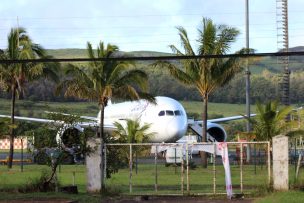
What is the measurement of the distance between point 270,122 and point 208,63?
9445 millimetres

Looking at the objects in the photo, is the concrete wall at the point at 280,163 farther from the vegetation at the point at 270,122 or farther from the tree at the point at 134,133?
the tree at the point at 134,133

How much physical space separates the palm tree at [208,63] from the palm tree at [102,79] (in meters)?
3.66

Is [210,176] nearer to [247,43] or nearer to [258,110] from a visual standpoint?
[258,110]

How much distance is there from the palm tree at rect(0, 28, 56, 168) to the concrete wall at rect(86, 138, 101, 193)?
52.4ft

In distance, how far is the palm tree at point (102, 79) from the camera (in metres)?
35.0

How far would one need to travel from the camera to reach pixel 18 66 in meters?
39.0

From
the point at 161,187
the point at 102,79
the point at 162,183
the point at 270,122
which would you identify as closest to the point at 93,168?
the point at 161,187

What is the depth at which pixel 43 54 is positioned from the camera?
132 ft

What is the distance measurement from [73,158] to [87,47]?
11803mm

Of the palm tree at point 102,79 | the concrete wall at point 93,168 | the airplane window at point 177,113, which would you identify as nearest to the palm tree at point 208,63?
the palm tree at point 102,79

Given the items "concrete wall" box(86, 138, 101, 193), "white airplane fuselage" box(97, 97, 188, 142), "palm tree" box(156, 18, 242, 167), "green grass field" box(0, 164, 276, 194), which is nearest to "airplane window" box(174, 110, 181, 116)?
"white airplane fuselage" box(97, 97, 188, 142)

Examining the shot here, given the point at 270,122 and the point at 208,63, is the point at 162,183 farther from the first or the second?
the point at 208,63

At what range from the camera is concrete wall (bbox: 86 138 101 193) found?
919 inches

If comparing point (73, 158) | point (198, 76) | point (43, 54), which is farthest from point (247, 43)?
point (73, 158)
